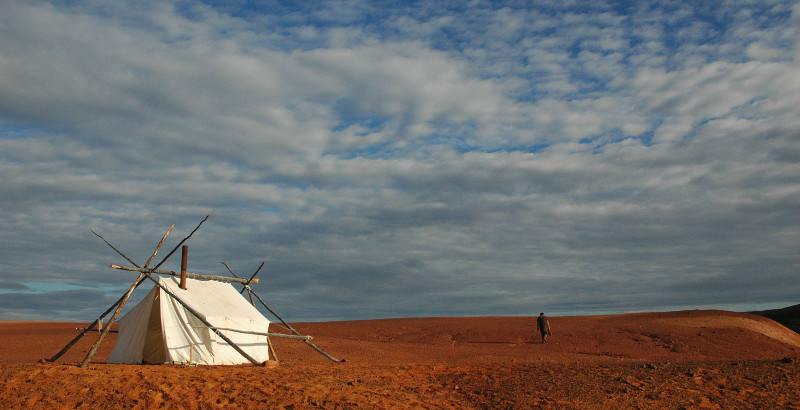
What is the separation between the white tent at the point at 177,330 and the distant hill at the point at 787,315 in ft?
180

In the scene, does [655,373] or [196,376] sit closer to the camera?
[196,376]


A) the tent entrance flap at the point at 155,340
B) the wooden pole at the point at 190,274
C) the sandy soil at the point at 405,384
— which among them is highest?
the wooden pole at the point at 190,274

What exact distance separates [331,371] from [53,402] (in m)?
6.61

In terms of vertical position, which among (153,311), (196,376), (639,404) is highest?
(153,311)

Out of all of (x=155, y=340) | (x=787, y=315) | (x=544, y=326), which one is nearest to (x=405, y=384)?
(x=155, y=340)

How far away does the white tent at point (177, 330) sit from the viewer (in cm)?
1617

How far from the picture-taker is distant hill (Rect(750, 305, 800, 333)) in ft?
181

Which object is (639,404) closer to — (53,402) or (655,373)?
(655,373)

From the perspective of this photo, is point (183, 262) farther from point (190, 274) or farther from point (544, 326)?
point (544, 326)

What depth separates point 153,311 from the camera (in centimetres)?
1678

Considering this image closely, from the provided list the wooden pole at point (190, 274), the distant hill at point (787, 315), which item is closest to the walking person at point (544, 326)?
the wooden pole at point (190, 274)

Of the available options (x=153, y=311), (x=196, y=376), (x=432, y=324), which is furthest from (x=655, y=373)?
(x=432, y=324)

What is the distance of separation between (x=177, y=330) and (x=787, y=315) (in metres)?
64.8

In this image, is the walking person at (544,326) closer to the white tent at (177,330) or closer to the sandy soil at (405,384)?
the sandy soil at (405,384)
